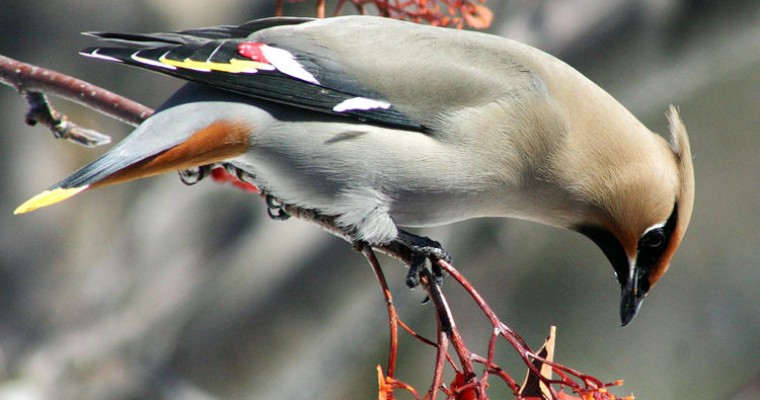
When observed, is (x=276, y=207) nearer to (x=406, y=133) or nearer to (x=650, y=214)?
(x=406, y=133)

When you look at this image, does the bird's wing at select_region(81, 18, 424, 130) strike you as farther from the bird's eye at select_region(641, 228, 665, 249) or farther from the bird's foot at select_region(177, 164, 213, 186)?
the bird's eye at select_region(641, 228, 665, 249)

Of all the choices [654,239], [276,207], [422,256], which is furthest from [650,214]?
[276,207]

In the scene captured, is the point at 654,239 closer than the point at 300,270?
Yes

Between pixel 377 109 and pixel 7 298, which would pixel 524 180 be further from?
pixel 7 298

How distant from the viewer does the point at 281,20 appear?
6.93 feet

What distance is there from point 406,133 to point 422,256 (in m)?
0.23

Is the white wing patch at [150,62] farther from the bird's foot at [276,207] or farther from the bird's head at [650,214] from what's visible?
the bird's head at [650,214]

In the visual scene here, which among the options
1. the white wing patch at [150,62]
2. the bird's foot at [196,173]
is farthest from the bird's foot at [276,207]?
the white wing patch at [150,62]

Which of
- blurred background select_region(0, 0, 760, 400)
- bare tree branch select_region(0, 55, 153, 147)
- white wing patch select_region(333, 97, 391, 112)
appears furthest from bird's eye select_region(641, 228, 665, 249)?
blurred background select_region(0, 0, 760, 400)

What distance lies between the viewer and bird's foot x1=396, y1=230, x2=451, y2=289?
187cm

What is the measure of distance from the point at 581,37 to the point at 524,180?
1751mm

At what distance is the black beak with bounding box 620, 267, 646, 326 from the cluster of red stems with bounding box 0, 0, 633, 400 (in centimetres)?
17

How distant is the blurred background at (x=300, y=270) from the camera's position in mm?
3908

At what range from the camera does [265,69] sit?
193 cm
